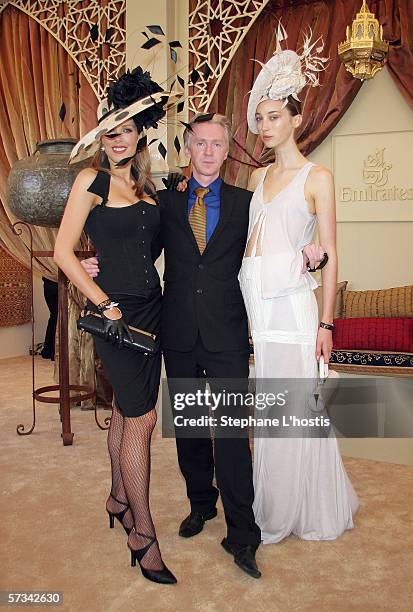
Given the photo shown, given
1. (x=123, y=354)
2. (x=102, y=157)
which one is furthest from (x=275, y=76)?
(x=123, y=354)

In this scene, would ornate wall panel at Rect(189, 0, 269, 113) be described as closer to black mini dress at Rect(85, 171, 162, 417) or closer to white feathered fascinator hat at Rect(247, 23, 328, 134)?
white feathered fascinator hat at Rect(247, 23, 328, 134)

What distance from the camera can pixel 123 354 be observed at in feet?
7.02

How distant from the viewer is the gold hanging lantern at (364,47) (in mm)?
3752

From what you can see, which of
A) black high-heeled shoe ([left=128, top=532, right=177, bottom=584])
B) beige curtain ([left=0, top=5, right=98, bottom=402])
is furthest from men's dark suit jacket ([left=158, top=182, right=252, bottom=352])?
beige curtain ([left=0, top=5, right=98, bottom=402])

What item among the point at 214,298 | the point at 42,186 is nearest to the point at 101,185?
the point at 214,298

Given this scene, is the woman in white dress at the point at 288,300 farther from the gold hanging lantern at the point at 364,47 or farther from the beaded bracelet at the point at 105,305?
the gold hanging lantern at the point at 364,47

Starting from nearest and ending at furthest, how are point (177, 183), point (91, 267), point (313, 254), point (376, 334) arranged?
point (91, 267) < point (313, 254) < point (177, 183) < point (376, 334)

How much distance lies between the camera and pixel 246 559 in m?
2.22

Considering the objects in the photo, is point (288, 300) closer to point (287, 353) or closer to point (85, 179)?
point (287, 353)

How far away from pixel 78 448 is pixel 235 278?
185cm

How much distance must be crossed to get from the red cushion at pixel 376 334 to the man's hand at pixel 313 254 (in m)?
1.87

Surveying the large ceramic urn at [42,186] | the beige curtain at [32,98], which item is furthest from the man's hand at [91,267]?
the beige curtain at [32,98]

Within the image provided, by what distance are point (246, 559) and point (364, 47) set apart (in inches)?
115

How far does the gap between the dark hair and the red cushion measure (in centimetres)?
206
